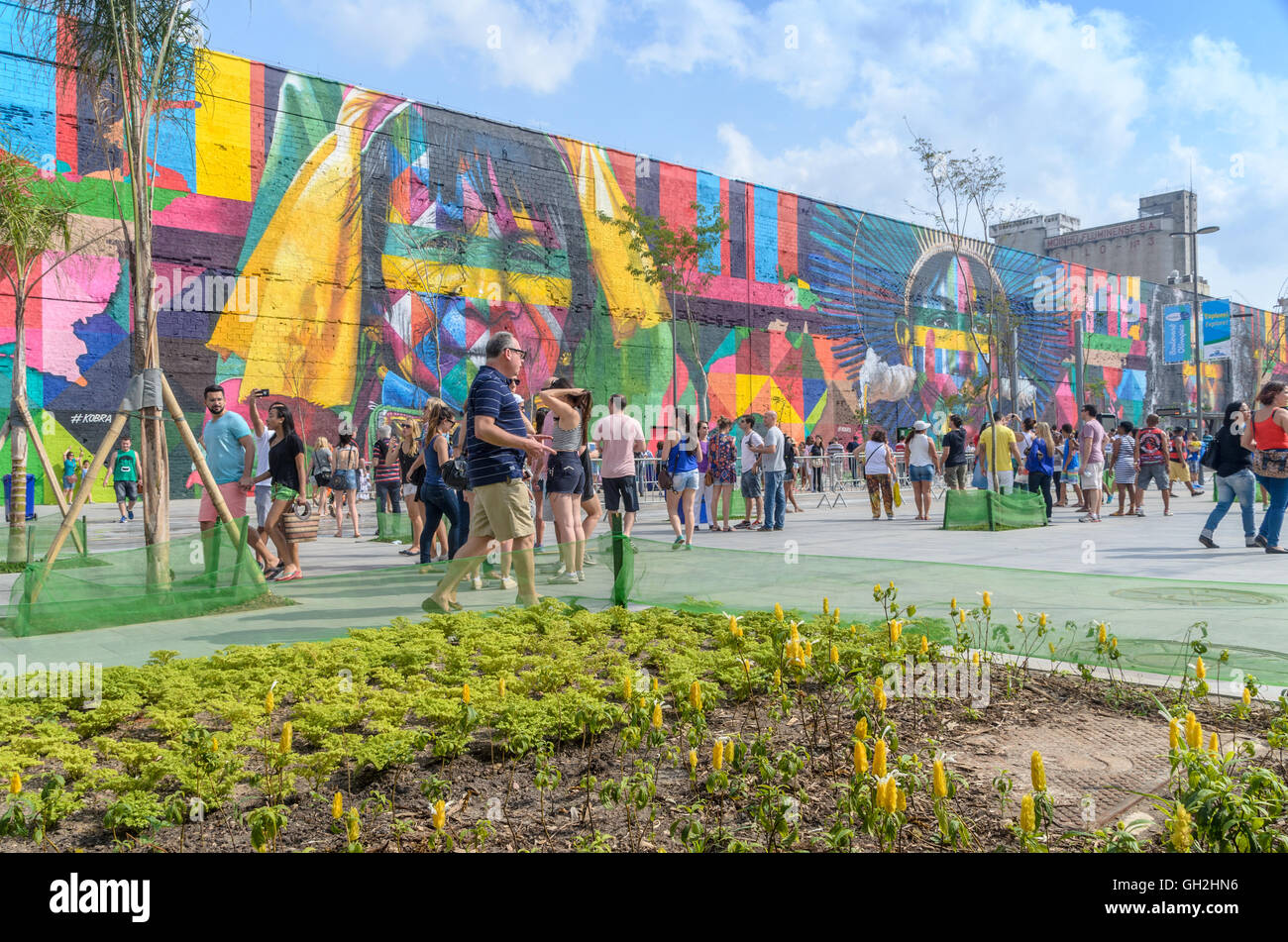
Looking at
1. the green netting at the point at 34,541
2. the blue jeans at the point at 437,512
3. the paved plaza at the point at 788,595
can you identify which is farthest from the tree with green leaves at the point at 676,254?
the paved plaza at the point at 788,595

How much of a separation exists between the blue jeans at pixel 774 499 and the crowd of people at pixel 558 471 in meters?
0.02

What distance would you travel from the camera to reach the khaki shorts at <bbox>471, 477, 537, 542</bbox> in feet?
19.7

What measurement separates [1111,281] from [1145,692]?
62.1 m

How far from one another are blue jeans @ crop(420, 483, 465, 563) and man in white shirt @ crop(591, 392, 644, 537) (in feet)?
4.94

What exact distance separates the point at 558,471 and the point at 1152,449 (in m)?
11.7

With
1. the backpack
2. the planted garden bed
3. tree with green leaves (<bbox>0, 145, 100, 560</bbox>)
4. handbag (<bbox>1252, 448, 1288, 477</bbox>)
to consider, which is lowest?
the planted garden bed

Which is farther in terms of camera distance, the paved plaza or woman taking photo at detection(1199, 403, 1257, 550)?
woman taking photo at detection(1199, 403, 1257, 550)

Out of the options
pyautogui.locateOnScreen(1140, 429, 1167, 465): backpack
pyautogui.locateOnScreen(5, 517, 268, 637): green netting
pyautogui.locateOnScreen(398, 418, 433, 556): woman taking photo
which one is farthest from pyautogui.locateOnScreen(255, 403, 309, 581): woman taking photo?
pyautogui.locateOnScreen(1140, 429, 1167, 465): backpack

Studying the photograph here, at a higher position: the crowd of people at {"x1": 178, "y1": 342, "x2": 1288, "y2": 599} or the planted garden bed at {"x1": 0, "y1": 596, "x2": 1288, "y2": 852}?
the crowd of people at {"x1": 178, "y1": 342, "x2": 1288, "y2": 599}

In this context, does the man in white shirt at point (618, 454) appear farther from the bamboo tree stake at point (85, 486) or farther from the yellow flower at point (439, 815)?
the yellow flower at point (439, 815)

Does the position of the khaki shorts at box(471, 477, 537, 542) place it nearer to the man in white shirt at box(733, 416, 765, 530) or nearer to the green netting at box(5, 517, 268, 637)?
the green netting at box(5, 517, 268, 637)

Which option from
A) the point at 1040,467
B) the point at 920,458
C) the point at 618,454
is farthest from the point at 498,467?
the point at 1040,467

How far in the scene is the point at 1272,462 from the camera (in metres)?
9.95
